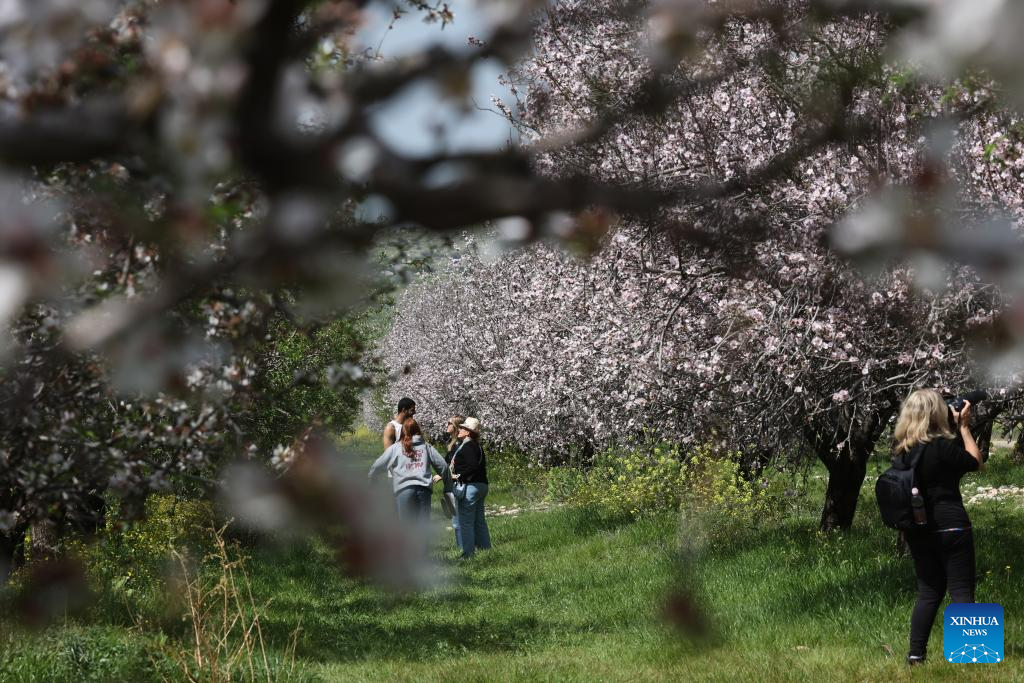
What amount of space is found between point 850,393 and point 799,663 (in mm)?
2727

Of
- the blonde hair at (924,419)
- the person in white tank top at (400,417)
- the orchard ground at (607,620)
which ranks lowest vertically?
the orchard ground at (607,620)

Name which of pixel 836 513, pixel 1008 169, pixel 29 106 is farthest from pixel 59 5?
pixel 836 513

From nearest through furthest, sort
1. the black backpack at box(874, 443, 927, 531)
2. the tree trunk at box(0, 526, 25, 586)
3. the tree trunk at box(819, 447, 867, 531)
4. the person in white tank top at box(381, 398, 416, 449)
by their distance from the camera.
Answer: the black backpack at box(874, 443, 927, 531) → the tree trunk at box(0, 526, 25, 586) → the person in white tank top at box(381, 398, 416, 449) → the tree trunk at box(819, 447, 867, 531)

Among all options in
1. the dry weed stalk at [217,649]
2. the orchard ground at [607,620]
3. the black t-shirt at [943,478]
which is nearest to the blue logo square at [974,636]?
the orchard ground at [607,620]

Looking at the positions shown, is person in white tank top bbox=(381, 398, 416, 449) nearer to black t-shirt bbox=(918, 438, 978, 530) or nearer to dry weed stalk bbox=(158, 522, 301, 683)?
dry weed stalk bbox=(158, 522, 301, 683)

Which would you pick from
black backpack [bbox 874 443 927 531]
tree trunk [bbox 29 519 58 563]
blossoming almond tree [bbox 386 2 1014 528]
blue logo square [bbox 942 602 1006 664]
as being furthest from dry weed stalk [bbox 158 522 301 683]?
blue logo square [bbox 942 602 1006 664]

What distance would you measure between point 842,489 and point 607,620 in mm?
3733

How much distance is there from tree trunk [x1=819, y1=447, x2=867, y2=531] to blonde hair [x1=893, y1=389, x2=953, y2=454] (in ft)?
16.3

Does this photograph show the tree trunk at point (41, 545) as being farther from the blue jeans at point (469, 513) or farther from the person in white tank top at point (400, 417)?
the blue jeans at point (469, 513)

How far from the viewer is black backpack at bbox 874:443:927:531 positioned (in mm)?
6590

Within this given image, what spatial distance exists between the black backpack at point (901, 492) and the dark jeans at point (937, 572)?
0.56 ft

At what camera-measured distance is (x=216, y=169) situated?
104 cm

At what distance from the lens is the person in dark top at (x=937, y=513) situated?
6.61m

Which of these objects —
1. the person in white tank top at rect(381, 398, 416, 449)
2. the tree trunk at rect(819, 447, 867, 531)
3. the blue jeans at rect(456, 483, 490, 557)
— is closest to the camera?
the person in white tank top at rect(381, 398, 416, 449)
